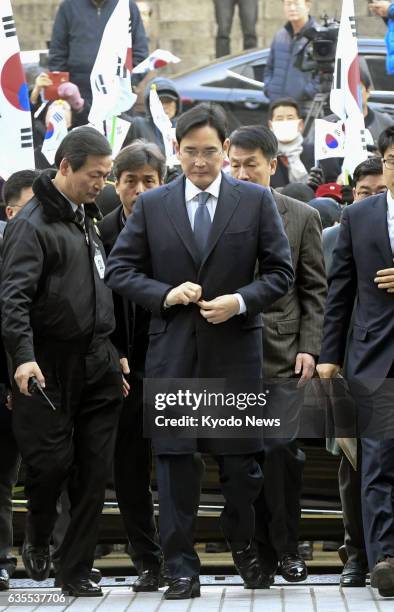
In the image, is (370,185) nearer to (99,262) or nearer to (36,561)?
(99,262)

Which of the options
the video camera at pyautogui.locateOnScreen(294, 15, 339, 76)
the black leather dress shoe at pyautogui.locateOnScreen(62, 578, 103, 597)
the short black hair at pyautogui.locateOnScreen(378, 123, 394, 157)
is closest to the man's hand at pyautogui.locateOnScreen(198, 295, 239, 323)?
the short black hair at pyautogui.locateOnScreen(378, 123, 394, 157)

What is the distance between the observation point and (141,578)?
329 inches

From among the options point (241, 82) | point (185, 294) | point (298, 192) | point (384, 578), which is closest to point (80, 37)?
point (241, 82)

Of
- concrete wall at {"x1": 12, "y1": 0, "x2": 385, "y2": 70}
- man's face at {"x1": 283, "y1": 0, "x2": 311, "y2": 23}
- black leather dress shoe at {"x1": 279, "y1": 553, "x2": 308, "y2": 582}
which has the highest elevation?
man's face at {"x1": 283, "y1": 0, "x2": 311, "y2": 23}

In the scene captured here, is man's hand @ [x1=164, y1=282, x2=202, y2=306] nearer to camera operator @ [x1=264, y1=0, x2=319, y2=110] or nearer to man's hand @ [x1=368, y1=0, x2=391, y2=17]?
man's hand @ [x1=368, y1=0, x2=391, y2=17]

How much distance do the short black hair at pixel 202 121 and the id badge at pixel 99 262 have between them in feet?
2.02

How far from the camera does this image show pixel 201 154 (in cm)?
788

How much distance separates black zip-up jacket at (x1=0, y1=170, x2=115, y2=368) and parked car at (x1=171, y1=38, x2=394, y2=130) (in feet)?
28.1

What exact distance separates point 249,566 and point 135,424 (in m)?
0.89

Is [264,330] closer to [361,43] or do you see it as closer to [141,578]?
[141,578]

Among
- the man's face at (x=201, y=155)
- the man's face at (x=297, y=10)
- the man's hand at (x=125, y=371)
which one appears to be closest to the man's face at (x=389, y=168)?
the man's face at (x=201, y=155)

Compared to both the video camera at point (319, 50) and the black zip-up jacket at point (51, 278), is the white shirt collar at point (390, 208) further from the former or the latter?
the video camera at point (319, 50)

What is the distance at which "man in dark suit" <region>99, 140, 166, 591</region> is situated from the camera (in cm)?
842

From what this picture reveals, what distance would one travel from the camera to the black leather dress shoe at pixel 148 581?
27.3 feet
